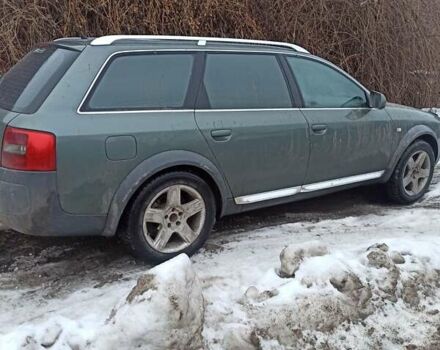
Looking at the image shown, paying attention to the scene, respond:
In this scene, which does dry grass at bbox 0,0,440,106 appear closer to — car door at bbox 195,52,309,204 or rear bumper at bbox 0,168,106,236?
car door at bbox 195,52,309,204

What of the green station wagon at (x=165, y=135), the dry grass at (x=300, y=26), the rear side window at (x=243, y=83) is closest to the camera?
the green station wagon at (x=165, y=135)

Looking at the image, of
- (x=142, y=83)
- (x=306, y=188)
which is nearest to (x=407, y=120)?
(x=306, y=188)

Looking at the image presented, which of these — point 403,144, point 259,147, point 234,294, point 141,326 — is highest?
point 259,147

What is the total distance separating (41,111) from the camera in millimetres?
3557

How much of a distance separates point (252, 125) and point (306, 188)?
2.88 ft

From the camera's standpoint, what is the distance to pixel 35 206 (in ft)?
11.5

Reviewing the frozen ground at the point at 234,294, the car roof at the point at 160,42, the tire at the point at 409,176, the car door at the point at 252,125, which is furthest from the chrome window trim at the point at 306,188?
the car roof at the point at 160,42

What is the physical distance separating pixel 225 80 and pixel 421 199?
282 centimetres

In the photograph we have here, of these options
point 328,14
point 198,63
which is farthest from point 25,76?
point 328,14

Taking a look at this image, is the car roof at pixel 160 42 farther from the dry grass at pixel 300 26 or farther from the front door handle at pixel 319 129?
the dry grass at pixel 300 26

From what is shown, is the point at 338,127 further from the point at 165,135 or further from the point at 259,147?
the point at 165,135

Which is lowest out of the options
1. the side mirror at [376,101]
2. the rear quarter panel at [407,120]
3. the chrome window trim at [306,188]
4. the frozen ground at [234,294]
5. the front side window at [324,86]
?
the frozen ground at [234,294]

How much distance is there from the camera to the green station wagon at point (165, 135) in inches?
140

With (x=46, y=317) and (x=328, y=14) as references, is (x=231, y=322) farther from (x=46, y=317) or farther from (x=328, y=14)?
(x=328, y=14)
